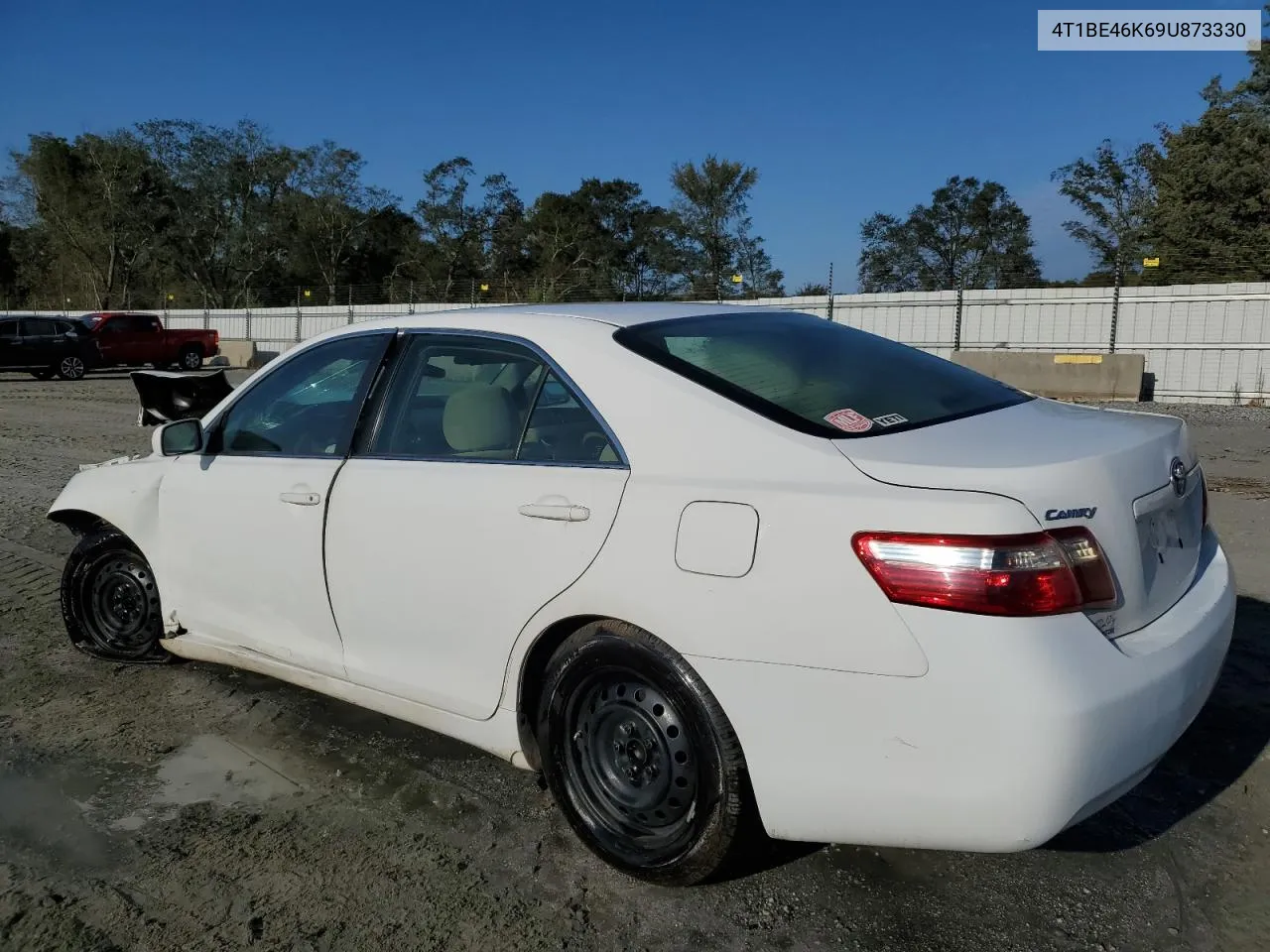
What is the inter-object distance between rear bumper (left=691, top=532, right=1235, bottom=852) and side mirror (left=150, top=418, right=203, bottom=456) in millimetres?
2401

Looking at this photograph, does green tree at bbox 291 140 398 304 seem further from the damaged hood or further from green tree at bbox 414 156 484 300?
the damaged hood

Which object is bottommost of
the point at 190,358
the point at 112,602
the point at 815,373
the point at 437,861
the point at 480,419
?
the point at 437,861

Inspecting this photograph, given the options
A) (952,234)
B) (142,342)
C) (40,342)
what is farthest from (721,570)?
(952,234)

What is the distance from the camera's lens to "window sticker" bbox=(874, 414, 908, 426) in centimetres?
264

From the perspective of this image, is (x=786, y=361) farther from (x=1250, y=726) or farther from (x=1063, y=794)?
(x=1250, y=726)

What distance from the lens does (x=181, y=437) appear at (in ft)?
12.7

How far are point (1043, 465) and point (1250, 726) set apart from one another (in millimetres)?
2079

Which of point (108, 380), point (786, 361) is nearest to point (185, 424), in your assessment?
point (786, 361)

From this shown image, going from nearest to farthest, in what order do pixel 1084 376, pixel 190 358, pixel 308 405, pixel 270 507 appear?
pixel 270 507 → pixel 308 405 → pixel 1084 376 → pixel 190 358

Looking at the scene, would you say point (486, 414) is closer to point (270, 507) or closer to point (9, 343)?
point (270, 507)

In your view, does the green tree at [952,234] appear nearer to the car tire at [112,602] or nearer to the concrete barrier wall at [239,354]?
the concrete barrier wall at [239,354]

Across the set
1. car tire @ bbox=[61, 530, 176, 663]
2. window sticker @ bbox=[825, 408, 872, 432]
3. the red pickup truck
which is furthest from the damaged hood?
the red pickup truck

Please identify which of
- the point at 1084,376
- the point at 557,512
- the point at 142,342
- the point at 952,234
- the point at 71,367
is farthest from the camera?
the point at 952,234

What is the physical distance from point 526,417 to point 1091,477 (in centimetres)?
154
